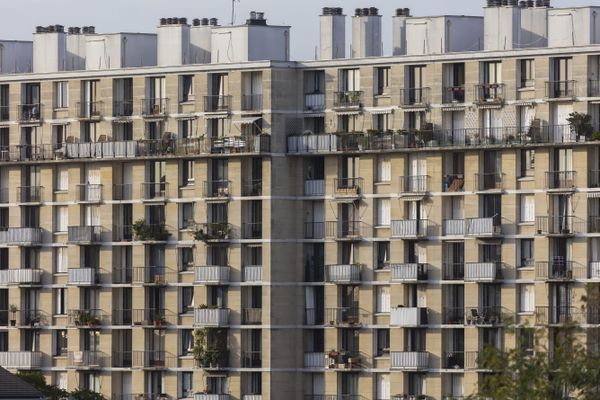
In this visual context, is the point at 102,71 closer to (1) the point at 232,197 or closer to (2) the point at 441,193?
(1) the point at 232,197

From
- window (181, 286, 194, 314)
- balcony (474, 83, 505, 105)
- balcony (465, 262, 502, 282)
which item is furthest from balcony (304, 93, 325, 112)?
balcony (465, 262, 502, 282)

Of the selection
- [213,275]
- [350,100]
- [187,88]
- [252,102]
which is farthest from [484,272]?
[187,88]

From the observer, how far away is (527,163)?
7101 inches

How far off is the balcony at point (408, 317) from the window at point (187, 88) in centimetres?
1899

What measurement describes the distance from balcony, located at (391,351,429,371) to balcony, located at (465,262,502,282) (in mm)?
5437

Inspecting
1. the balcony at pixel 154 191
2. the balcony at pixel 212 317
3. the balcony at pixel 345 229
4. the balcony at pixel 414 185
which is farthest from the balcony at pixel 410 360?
the balcony at pixel 154 191

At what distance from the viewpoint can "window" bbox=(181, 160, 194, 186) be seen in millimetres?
190875

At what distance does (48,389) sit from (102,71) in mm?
22890

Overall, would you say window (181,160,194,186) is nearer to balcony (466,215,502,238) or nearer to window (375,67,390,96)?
window (375,67,390,96)

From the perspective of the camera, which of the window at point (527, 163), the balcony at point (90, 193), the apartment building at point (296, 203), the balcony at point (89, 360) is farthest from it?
the balcony at point (90, 193)

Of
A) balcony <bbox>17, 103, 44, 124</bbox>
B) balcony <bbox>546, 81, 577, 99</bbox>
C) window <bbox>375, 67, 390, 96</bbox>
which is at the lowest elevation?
balcony <bbox>17, 103, 44, 124</bbox>

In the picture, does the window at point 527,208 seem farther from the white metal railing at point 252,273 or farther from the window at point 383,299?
the white metal railing at point 252,273

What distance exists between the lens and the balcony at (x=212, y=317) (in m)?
188

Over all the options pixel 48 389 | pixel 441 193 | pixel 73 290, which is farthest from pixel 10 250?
pixel 441 193
